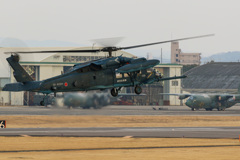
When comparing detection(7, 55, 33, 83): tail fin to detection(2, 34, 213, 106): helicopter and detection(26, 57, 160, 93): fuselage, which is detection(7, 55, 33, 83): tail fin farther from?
detection(26, 57, 160, 93): fuselage

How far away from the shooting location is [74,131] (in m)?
96.9

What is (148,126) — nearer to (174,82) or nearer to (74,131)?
(74,131)

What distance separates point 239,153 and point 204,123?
54.9 m

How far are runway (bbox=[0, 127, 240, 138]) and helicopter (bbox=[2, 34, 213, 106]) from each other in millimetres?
36936

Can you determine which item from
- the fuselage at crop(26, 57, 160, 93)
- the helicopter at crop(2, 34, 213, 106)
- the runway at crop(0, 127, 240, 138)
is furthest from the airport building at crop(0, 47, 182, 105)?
the fuselage at crop(26, 57, 160, 93)

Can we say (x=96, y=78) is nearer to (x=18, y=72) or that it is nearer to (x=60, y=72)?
(x=18, y=72)

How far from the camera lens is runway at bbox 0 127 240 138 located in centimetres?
8925

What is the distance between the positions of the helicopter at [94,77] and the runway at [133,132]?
3694cm

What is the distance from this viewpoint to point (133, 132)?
95562mm

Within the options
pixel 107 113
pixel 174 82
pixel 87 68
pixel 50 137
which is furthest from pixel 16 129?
pixel 174 82

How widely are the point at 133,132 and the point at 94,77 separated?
45.4 meters

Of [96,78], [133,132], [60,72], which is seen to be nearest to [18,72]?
[96,78]

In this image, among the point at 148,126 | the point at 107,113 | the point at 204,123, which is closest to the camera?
the point at 148,126

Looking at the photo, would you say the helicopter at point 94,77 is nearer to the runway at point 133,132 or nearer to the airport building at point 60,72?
the runway at point 133,132
